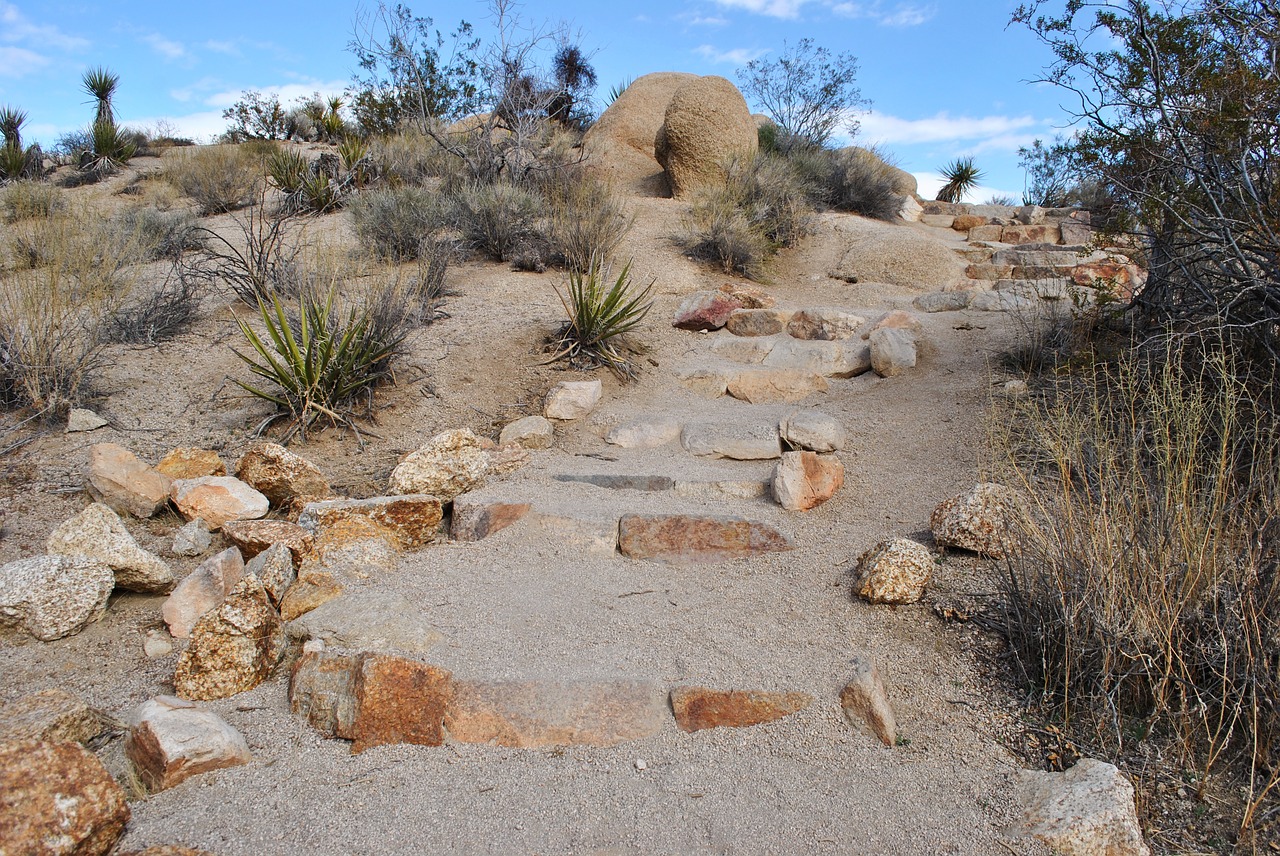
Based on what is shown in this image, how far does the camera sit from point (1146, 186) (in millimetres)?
4656

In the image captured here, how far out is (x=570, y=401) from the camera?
18.1ft

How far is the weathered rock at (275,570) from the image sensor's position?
3.27 m

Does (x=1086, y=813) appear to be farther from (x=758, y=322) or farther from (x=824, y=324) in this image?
(x=758, y=322)

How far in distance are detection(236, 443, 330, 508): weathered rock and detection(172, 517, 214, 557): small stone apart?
A: 0.40 meters

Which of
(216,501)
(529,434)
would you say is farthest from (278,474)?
(529,434)

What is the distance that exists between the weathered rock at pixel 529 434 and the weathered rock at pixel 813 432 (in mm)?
1473

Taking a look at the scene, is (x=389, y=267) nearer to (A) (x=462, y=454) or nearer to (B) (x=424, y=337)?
(B) (x=424, y=337)

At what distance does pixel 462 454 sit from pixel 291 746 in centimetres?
208

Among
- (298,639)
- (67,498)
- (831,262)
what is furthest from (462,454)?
(831,262)

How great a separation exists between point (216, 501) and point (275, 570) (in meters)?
1.03

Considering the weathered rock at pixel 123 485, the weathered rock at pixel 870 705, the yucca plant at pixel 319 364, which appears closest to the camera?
the weathered rock at pixel 870 705

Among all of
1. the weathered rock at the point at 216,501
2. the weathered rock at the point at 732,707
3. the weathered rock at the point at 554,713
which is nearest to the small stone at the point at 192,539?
the weathered rock at the point at 216,501

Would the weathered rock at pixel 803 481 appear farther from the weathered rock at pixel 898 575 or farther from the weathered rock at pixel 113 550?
the weathered rock at pixel 113 550

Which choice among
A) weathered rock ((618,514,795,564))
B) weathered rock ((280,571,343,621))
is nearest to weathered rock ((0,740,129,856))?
weathered rock ((280,571,343,621))
